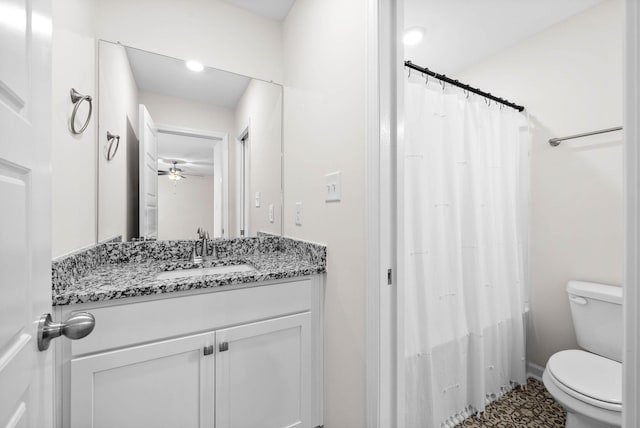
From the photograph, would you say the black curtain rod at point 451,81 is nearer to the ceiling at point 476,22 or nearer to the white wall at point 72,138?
the ceiling at point 476,22

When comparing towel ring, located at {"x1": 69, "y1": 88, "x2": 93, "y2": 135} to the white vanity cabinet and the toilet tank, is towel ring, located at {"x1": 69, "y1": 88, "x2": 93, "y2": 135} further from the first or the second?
the toilet tank

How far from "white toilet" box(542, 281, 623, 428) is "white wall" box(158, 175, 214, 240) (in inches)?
80.5

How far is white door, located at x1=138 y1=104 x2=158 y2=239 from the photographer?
1.52m

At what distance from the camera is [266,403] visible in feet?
4.06

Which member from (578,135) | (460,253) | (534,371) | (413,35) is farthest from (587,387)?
(413,35)

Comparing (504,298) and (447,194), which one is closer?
(447,194)

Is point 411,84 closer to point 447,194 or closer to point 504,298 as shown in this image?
point 447,194

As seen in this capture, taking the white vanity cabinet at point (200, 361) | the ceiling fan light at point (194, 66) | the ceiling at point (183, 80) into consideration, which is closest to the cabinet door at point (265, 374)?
the white vanity cabinet at point (200, 361)

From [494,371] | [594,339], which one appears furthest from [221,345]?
[594,339]

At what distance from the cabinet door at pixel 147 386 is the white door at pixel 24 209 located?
401mm

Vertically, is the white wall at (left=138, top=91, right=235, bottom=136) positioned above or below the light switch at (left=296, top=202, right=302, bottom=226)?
above

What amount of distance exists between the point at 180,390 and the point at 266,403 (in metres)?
0.38

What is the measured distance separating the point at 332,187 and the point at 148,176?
3.55 feet

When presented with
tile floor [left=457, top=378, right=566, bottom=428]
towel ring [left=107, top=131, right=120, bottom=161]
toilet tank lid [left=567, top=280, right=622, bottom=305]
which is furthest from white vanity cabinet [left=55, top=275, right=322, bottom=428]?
toilet tank lid [left=567, top=280, right=622, bottom=305]
